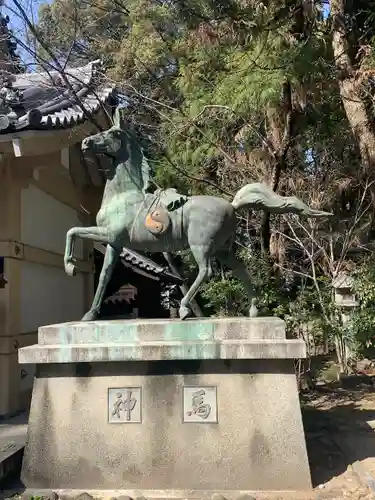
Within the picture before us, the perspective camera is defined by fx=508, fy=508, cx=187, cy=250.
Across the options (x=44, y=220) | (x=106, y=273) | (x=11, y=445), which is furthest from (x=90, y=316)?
(x=44, y=220)

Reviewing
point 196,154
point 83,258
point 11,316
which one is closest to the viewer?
point 11,316

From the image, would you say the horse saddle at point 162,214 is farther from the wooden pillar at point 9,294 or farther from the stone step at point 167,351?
the wooden pillar at point 9,294

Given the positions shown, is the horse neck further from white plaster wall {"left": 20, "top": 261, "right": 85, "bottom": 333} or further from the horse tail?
white plaster wall {"left": 20, "top": 261, "right": 85, "bottom": 333}

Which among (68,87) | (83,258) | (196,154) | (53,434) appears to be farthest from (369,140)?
(83,258)

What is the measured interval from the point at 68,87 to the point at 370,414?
255 inches

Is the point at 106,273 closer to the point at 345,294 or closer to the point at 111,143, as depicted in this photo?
the point at 111,143

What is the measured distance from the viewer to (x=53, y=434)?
483 centimetres

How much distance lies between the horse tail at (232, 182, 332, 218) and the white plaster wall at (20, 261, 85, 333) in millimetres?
3867

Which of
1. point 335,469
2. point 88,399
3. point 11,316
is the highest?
point 11,316

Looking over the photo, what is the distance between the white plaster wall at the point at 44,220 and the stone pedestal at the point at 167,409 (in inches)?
130

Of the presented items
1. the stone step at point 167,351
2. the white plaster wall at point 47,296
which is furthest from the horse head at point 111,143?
the white plaster wall at point 47,296

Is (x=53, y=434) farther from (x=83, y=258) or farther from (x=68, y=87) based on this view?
(x=83, y=258)

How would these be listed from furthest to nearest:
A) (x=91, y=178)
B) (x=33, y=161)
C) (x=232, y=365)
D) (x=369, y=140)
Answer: (x=91, y=178) → (x=33, y=161) → (x=369, y=140) → (x=232, y=365)

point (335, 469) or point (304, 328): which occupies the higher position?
point (304, 328)
